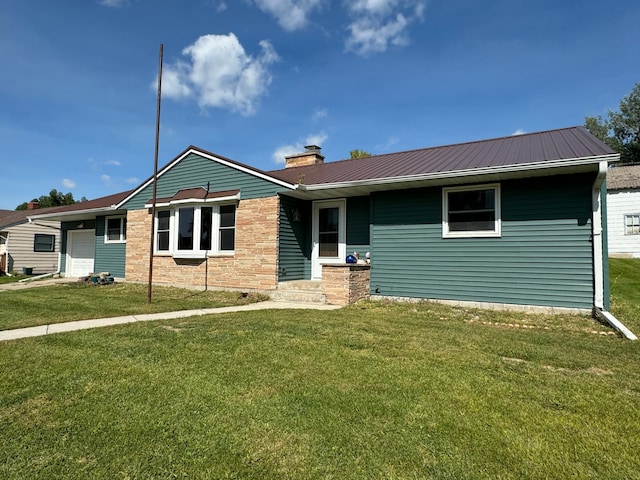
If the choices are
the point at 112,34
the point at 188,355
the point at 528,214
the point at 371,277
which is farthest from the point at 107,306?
the point at 528,214

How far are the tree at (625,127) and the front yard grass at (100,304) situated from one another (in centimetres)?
4353

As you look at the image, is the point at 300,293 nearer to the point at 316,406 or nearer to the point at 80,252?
the point at 316,406

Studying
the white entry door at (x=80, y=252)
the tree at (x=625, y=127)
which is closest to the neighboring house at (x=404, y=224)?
the white entry door at (x=80, y=252)

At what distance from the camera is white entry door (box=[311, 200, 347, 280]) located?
1111cm

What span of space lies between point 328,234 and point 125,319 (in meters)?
6.28

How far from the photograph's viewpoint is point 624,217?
63.8 ft

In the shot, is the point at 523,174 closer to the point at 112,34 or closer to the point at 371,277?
the point at 371,277

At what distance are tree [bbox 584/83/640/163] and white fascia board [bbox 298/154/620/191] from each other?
39.7m

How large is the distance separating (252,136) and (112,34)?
839cm

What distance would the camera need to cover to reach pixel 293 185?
10.4 m

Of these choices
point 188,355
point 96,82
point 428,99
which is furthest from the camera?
point 428,99

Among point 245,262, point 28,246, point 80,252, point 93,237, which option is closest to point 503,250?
point 245,262

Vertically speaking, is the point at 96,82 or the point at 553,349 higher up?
the point at 96,82

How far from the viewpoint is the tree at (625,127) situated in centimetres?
3741
